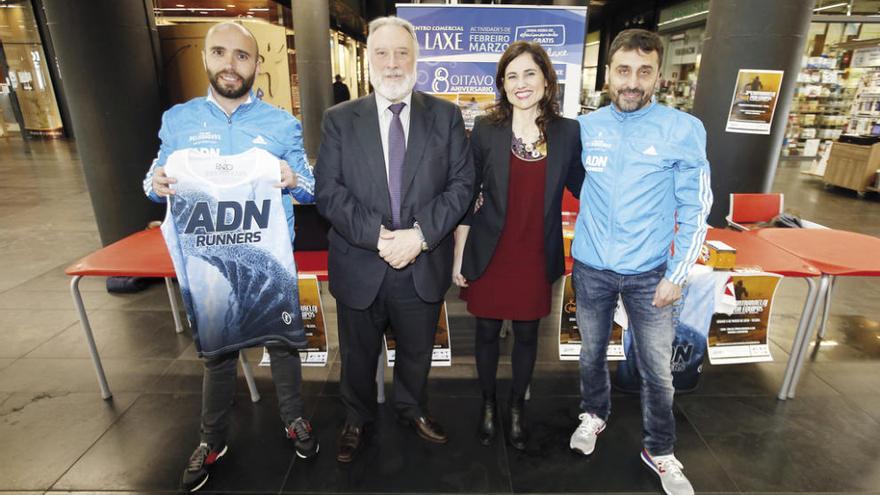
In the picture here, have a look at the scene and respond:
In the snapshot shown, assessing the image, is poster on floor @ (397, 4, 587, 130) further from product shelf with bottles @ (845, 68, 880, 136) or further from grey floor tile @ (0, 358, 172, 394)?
product shelf with bottles @ (845, 68, 880, 136)

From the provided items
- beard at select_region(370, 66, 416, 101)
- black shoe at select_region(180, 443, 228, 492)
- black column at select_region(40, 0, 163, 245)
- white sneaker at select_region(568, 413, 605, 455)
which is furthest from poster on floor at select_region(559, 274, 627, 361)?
black column at select_region(40, 0, 163, 245)

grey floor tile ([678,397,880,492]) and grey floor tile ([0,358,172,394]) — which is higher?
grey floor tile ([678,397,880,492])

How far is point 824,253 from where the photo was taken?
2.80 meters

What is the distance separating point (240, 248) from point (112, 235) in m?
3.31

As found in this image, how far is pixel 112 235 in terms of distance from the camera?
4.35 m

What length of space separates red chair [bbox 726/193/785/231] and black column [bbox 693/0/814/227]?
0.31m

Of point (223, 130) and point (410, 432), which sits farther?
point (410, 432)

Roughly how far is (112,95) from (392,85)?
3462 millimetres

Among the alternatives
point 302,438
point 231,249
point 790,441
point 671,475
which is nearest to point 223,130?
point 231,249

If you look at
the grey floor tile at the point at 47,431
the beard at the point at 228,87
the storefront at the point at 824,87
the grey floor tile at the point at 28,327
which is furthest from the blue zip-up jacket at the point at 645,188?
the storefront at the point at 824,87

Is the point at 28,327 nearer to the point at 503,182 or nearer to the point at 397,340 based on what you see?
the point at 397,340

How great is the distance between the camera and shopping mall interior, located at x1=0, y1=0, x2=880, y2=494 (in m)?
2.21

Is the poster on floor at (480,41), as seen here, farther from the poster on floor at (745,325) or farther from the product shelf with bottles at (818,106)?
the product shelf with bottles at (818,106)

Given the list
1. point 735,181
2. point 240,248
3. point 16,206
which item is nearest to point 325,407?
point 240,248
